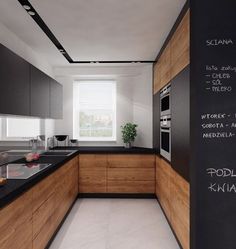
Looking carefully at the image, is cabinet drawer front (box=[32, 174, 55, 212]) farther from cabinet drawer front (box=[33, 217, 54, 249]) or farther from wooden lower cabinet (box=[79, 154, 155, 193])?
wooden lower cabinet (box=[79, 154, 155, 193])

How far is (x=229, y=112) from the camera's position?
190cm

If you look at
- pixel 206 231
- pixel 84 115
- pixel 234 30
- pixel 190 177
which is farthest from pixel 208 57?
pixel 84 115

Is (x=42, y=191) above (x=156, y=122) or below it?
below

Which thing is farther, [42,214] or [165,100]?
[165,100]

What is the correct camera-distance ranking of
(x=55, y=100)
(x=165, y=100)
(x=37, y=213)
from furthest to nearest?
(x=55, y=100) → (x=165, y=100) → (x=37, y=213)

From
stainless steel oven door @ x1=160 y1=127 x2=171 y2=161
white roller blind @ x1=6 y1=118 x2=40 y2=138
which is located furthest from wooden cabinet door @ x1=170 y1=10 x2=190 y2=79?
white roller blind @ x1=6 y1=118 x2=40 y2=138

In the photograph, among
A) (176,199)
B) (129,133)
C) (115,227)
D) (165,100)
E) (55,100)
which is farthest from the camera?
(129,133)

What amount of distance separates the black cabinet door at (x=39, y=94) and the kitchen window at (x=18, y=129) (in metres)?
0.54

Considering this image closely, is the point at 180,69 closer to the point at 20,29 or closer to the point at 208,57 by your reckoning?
the point at 208,57

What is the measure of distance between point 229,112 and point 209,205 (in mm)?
803

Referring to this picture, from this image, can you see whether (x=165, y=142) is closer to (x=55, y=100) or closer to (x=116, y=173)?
(x=116, y=173)

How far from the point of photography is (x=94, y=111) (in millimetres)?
4910

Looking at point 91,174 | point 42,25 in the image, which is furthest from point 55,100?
point 91,174

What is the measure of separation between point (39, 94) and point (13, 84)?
71 centimetres
